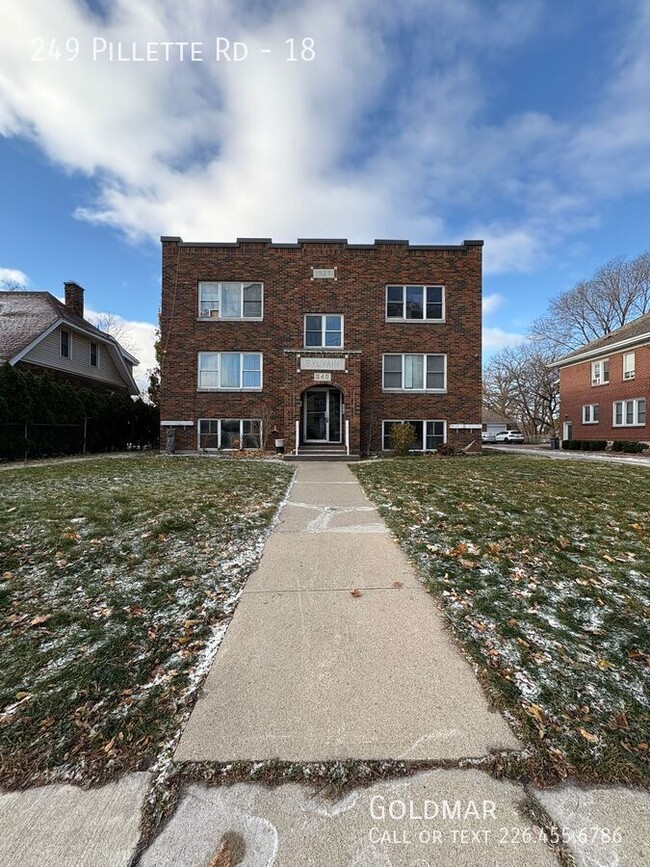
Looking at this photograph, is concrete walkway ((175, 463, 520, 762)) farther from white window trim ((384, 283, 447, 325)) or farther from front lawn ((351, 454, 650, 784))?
white window trim ((384, 283, 447, 325))

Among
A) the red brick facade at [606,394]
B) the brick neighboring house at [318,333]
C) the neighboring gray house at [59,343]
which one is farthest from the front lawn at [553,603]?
the red brick facade at [606,394]

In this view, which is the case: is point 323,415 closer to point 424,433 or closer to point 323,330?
point 323,330

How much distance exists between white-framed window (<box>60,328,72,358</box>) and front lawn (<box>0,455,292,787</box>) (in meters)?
15.6

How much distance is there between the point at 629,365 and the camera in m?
22.9

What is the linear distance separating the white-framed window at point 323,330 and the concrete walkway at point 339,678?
1359cm

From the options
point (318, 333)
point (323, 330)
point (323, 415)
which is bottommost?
point (323, 415)

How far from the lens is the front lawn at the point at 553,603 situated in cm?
211

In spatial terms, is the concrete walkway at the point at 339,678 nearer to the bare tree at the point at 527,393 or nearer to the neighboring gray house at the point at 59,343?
the neighboring gray house at the point at 59,343

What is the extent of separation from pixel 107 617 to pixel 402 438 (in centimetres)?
1335

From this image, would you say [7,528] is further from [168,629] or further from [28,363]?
[28,363]

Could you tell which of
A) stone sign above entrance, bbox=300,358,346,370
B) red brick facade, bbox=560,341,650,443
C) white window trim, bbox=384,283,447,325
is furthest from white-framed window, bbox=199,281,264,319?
A: red brick facade, bbox=560,341,650,443

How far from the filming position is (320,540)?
201 inches

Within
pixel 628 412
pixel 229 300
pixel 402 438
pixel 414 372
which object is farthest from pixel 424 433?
pixel 628 412

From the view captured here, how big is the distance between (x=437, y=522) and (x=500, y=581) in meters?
1.79
